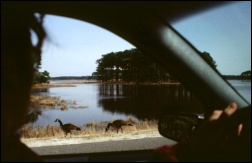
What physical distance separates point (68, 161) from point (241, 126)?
1.05 m

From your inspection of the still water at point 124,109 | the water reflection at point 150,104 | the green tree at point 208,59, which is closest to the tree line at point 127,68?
the water reflection at point 150,104

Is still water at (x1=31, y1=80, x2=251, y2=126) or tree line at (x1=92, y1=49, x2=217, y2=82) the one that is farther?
tree line at (x1=92, y1=49, x2=217, y2=82)

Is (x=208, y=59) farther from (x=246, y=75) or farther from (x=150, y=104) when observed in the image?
(x=150, y=104)

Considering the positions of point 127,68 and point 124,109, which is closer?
point 124,109

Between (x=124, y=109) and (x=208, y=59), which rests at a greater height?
(x=208, y=59)

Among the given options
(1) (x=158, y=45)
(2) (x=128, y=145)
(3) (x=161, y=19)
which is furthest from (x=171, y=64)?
(2) (x=128, y=145)

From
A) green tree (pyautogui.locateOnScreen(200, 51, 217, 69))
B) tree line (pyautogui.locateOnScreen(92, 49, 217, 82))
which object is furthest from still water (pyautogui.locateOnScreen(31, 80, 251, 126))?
tree line (pyautogui.locateOnScreen(92, 49, 217, 82))

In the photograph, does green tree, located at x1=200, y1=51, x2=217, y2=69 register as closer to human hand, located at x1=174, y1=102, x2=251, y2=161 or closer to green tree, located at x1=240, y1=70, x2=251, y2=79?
green tree, located at x1=240, y1=70, x2=251, y2=79

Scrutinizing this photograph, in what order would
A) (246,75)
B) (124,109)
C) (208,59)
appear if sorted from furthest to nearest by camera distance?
(124,109) → (208,59) → (246,75)

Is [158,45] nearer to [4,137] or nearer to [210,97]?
[210,97]

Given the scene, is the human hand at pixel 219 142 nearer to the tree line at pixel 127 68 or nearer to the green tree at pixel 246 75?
the green tree at pixel 246 75

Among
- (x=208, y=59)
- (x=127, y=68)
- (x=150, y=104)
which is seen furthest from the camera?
(x=127, y=68)

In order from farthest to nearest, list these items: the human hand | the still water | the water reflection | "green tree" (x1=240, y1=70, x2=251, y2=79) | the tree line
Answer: the tree line, the water reflection, the still water, "green tree" (x1=240, y1=70, x2=251, y2=79), the human hand

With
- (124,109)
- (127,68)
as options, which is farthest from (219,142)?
(127,68)
